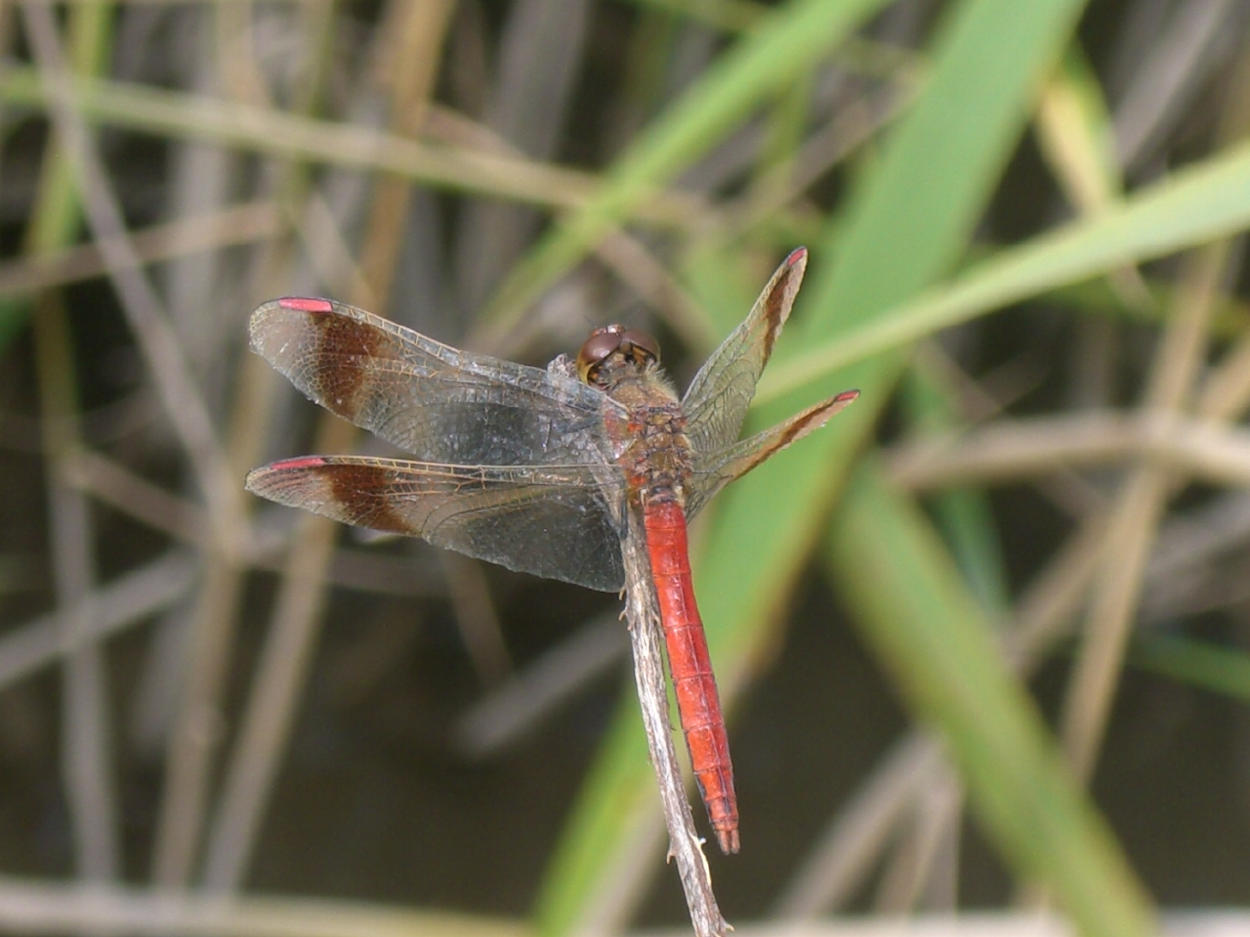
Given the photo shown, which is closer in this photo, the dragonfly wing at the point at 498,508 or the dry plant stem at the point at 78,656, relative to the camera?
the dragonfly wing at the point at 498,508

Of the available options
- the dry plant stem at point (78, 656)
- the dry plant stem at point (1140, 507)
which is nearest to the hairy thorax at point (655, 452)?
the dry plant stem at point (1140, 507)

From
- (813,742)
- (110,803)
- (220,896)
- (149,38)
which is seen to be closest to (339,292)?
(149,38)

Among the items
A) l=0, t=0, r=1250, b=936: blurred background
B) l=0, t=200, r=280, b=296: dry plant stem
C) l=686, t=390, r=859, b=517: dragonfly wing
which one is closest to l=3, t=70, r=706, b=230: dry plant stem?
l=0, t=0, r=1250, b=936: blurred background

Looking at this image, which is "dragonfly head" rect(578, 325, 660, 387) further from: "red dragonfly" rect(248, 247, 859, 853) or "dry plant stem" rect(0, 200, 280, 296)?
"dry plant stem" rect(0, 200, 280, 296)

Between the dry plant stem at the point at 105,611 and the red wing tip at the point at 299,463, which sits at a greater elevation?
the dry plant stem at the point at 105,611

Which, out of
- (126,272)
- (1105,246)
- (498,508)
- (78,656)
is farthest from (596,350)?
(78,656)

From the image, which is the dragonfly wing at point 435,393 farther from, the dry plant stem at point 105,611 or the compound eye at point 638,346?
the dry plant stem at point 105,611

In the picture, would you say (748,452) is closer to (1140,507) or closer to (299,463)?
(299,463)

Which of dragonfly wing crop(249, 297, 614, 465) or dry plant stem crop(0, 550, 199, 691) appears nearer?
dragonfly wing crop(249, 297, 614, 465)
